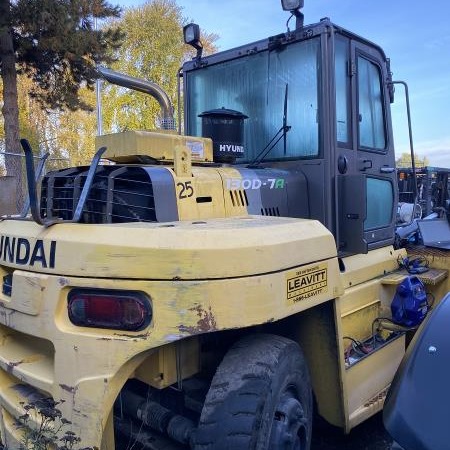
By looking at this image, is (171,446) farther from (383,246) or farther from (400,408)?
(383,246)

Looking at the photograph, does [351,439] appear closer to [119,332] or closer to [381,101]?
[119,332]

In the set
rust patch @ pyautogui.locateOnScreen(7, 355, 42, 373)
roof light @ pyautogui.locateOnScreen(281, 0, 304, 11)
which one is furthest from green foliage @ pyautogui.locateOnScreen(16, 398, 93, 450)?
roof light @ pyautogui.locateOnScreen(281, 0, 304, 11)

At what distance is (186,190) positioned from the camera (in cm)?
273

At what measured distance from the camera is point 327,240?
2609 millimetres

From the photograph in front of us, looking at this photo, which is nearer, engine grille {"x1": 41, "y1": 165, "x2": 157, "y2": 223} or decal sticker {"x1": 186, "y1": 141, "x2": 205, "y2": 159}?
engine grille {"x1": 41, "y1": 165, "x2": 157, "y2": 223}

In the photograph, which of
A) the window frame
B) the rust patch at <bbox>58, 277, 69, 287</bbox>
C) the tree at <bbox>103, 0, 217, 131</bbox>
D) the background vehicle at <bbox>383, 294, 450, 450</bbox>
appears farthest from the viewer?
the tree at <bbox>103, 0, 217, 131</bbox>

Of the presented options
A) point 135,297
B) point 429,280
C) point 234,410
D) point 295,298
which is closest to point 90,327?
point 135,297

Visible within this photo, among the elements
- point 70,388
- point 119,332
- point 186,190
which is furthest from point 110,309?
point 186,190

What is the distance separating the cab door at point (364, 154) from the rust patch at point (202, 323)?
186 centimetres

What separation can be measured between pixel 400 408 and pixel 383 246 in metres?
2.43

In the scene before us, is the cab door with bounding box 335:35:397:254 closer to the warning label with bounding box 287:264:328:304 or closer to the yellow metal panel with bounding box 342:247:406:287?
the yellow metal panel with bounding box 342:247:406:287

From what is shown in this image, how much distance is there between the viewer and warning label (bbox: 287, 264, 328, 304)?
90.6 inches

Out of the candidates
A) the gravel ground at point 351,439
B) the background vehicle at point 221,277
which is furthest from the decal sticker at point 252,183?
the gravel ground at point 351,439

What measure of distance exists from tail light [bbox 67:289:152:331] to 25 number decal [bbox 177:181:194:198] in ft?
2.53
